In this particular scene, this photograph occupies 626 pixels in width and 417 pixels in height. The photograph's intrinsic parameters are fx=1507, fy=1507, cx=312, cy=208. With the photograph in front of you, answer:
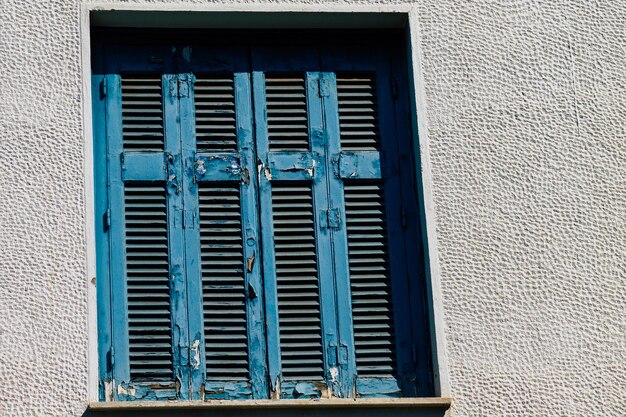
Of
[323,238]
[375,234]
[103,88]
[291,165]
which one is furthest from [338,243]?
[103,88]

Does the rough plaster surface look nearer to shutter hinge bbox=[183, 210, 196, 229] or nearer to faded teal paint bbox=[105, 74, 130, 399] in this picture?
faded teal paint bbox=[105, 74, 130, 399]

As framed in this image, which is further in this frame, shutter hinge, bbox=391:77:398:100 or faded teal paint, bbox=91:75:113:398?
shutter hinge, bbox=391:77:398:100

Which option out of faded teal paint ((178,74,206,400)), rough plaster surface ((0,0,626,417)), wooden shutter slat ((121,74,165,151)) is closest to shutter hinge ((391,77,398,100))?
rough plaster surface ((0,0,626,417))

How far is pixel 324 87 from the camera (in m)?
8.03

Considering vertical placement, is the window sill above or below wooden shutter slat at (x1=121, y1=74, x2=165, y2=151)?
below

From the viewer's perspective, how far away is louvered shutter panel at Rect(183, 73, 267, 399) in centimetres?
756

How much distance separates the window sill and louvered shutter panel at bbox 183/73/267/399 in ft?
0.86

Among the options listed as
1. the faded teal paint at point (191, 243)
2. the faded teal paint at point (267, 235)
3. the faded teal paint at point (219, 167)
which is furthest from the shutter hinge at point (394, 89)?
the faded teal paint at point (191, 243)

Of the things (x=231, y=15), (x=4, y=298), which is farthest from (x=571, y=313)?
(x=4, y=298)

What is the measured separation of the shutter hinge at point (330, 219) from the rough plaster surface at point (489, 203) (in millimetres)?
523

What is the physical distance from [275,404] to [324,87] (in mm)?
1788

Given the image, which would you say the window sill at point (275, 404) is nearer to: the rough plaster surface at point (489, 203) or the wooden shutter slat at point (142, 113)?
the rough plaster surface at point (489, 203)

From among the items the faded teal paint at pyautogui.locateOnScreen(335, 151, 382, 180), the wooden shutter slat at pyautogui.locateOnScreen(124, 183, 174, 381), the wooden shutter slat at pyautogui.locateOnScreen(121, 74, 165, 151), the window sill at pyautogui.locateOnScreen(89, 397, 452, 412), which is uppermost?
the wooden shutter slat at pyautogui.locateOnScreen(121, 74, 165, 151)

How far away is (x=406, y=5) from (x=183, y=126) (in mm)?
1354
